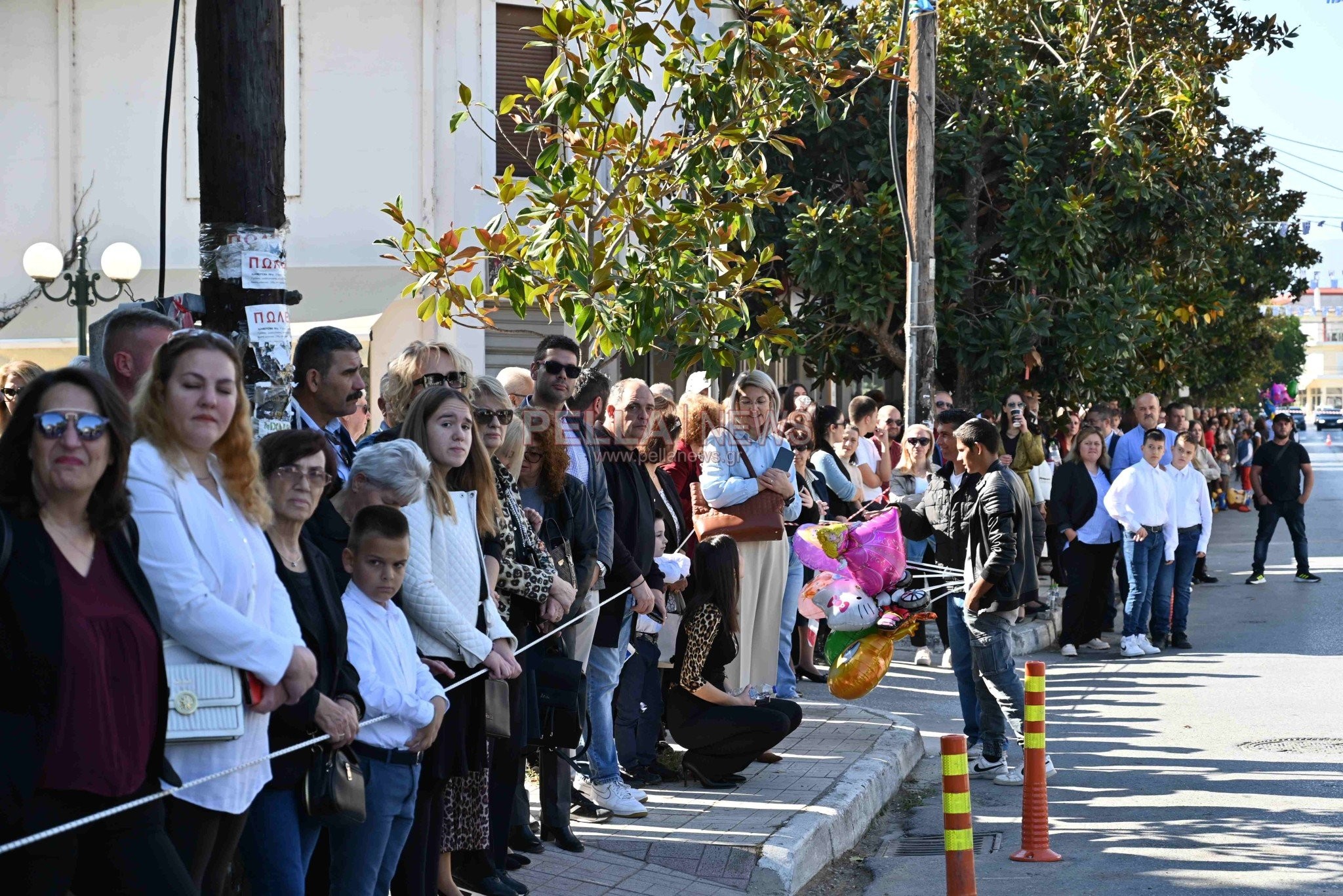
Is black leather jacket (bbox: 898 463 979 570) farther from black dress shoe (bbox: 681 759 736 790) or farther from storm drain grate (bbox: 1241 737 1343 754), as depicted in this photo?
storm drain grate (bbox: 1241 737 1343 754)

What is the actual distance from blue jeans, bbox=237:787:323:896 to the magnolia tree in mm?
4179

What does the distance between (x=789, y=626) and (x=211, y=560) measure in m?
6.40

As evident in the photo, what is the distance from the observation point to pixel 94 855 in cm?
335

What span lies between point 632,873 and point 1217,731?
5.01 metres

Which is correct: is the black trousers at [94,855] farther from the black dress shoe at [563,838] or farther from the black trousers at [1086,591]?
the black trousers at [1086,591]

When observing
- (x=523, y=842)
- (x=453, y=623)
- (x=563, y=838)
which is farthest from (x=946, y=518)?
(x=453, y=623)

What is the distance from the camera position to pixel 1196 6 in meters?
22.3

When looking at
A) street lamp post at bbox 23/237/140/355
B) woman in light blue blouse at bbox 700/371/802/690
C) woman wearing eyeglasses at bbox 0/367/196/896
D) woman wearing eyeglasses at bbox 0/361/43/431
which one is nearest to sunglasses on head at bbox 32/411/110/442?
Result: woman wearing eyeglasses at bbox 0/367/196/896

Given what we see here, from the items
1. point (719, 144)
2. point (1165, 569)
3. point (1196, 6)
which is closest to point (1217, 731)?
point (1165, 569)

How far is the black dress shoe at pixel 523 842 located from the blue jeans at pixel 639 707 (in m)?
1.32

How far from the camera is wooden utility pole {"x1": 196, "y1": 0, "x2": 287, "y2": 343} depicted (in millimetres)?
5027

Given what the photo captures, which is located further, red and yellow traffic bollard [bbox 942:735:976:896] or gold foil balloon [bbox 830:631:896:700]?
gold foil balloon [bbox 830:631:896:700]

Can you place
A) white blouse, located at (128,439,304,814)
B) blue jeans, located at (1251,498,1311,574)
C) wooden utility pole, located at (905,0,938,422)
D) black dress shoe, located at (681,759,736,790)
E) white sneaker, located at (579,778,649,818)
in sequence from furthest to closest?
1. blue jeans, located at (1251,498,1311,574)
2. wooden utility pole, located at (905,0,938,422)
3. black dress shoe, located at (681,759,736,790)
4. white sneaker, located at (579,778,649,818)
5. white blouse, located at (128,439,304,814)

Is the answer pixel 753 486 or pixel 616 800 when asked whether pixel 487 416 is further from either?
pixel 753 486
